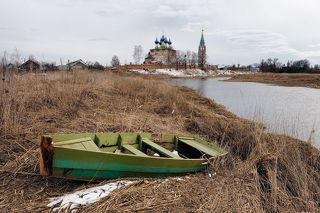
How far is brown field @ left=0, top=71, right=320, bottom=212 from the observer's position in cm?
334

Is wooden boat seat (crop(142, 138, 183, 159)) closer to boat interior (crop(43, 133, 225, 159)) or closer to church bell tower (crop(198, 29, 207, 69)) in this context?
boat interior (crop(43, 133, 225, 159))

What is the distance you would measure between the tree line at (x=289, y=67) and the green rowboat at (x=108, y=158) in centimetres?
6934

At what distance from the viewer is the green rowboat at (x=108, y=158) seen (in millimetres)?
3207

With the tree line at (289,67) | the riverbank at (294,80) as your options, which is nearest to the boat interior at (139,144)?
the riverbank at (294,80)

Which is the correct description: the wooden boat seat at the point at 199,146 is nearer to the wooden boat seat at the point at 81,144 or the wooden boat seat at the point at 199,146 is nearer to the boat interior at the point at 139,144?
the boat interior at the point at 139,144

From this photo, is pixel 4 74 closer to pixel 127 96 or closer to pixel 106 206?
pixel 106 206

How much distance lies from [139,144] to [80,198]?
1.89m

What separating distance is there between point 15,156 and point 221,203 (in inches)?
117

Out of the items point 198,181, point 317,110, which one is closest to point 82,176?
point 198,181

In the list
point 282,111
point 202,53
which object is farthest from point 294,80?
point 202,53

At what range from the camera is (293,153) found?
535 cm

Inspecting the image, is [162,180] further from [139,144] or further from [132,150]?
[139,144]

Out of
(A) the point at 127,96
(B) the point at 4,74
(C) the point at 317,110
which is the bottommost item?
(C) the point at 317,110

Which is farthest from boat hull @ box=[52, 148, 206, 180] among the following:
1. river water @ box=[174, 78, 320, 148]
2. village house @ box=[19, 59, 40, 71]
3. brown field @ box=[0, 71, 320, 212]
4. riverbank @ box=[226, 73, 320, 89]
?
riverbank @ box=[226, 73, 320, 89]
